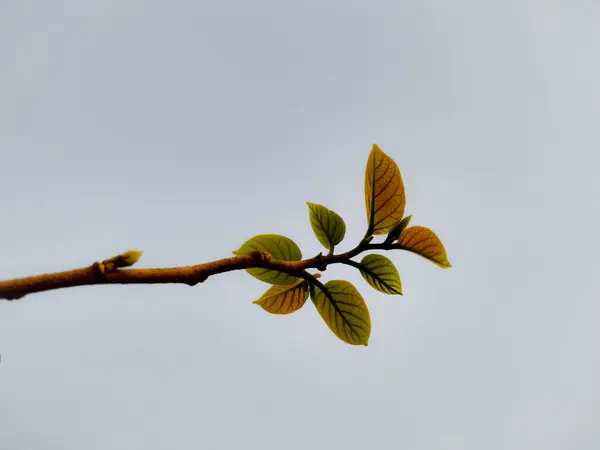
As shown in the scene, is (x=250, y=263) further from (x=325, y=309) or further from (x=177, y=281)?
(x=325, y=309)

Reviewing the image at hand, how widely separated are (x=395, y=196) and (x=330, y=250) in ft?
0.54

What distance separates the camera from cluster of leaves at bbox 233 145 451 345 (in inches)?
39.3

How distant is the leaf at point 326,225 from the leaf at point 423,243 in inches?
4.7

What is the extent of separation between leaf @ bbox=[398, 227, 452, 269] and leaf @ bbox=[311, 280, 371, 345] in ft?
0.45

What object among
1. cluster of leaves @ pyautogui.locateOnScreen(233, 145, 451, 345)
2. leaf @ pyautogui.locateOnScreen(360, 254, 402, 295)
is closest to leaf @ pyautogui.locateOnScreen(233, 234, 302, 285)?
cluster of leaves @ pyautogui.locateOnScreen(233, 145, 451, 345)

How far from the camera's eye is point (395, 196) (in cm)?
100

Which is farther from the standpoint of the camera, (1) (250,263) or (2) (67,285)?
(1) (250,263)

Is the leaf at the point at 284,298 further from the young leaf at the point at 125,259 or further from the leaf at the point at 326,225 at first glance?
the young leaf at the point at 125,259

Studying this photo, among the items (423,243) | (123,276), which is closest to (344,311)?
(423,243)

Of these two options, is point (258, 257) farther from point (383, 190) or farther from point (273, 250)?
point (383, 190)

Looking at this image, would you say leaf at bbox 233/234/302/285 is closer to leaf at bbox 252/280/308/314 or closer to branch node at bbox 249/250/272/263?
leaf at bbox 252/280/308/314

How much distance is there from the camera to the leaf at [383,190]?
1.00 m

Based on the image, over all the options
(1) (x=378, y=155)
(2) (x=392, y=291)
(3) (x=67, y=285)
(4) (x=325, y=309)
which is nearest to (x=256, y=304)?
(4) (x=325, y=309)

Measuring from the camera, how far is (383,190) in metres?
1.00
